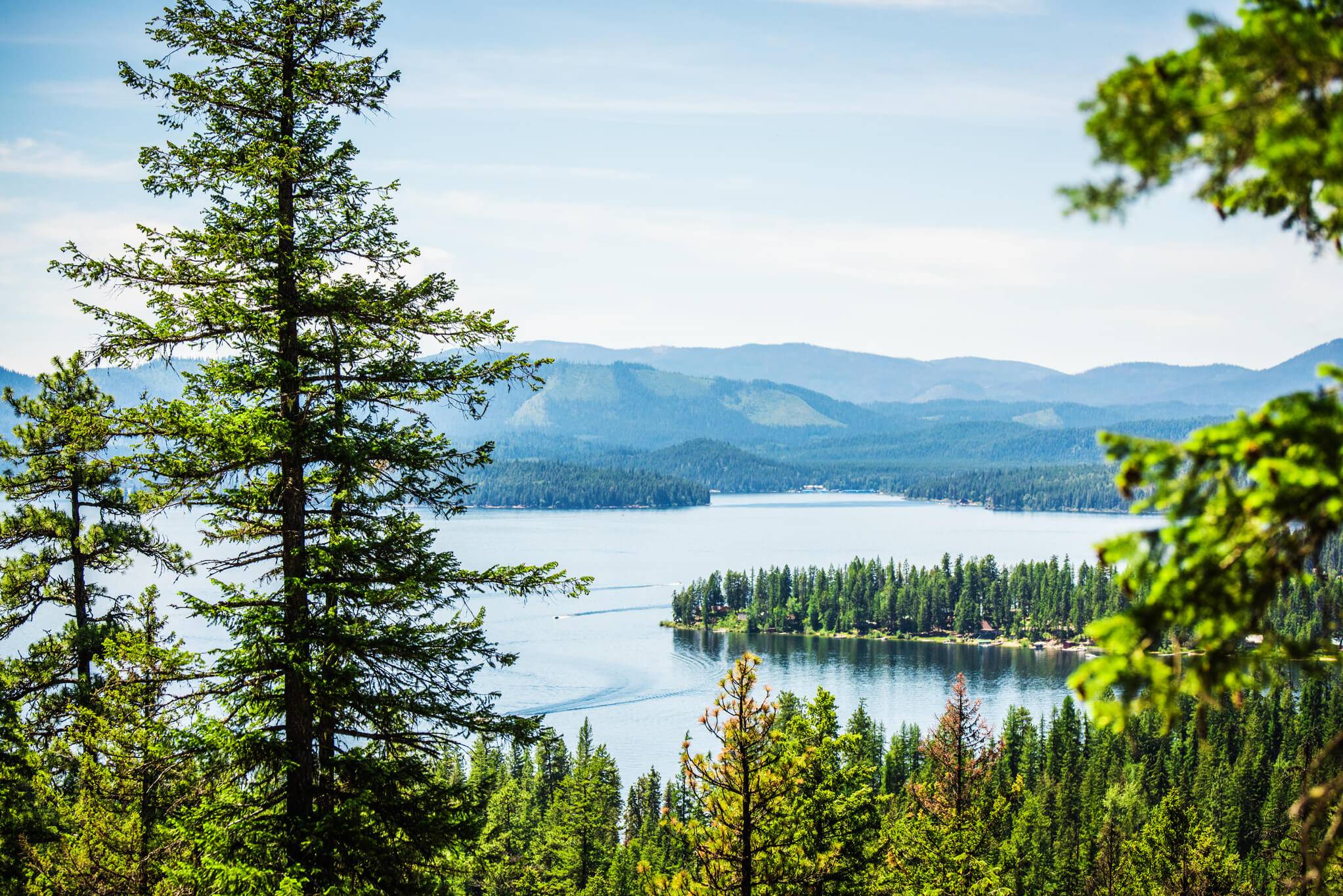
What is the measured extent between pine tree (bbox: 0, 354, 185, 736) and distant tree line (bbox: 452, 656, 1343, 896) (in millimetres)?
6867

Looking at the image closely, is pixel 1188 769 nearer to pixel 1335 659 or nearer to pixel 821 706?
pixel 821 706

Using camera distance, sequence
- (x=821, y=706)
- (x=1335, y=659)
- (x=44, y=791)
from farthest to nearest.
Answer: (x=821, y=706), (x=44, y=791), (x=1335, y=659)

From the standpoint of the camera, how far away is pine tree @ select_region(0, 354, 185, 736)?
16.1 metres

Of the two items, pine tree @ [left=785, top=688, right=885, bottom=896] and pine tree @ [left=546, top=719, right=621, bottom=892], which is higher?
pine tree @ [left=785, top=688, right=885, bottom=896]

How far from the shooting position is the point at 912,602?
117 m

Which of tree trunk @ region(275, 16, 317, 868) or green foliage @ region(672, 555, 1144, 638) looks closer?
tree trunk @ region(275, 16, 317, 868)

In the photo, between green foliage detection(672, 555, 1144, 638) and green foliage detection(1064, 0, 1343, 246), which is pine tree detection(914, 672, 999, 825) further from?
green foliage detection(672, 555, 1144, 638)

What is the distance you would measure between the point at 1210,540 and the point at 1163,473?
0.37 m

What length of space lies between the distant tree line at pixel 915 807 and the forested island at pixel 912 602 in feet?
100

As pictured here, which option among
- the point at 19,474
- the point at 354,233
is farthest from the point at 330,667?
the point at 19,474

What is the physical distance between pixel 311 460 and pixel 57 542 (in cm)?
972

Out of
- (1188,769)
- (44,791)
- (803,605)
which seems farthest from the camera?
(803,605)

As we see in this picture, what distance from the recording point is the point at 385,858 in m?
9.87

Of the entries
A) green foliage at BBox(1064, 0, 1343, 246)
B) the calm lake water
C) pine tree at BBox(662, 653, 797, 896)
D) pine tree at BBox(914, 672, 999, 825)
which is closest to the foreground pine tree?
pine tree at BBox(662, 653, 797, 896)
